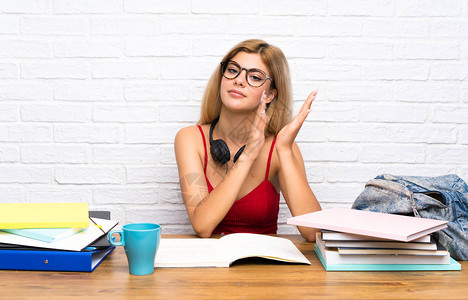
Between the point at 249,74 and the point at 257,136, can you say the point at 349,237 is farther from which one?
the point at 249,74

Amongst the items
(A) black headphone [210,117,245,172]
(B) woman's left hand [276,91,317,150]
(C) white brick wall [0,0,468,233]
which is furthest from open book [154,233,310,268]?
(C) white brick wall [0,0,468,233]

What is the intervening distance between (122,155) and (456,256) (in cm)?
140

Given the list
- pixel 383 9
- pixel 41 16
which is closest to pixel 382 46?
pixel 383 9

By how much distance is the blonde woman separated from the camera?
5.17 feet

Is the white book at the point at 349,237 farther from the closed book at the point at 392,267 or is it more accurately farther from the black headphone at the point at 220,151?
the black headphone at the point at 220,151

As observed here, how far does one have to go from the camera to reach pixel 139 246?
2.97 feet

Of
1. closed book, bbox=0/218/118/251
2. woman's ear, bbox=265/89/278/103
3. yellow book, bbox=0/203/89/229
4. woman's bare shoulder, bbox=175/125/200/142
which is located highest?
woman's ear, bbox=265/89/278/103

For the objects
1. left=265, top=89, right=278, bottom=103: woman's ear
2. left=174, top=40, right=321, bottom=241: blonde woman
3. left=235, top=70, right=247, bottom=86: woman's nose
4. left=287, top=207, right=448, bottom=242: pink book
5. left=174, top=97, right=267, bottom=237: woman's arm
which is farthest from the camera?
left=265, top=89, right=278, bottom=103: woman's ear

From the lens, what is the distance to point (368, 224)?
101 centimetres

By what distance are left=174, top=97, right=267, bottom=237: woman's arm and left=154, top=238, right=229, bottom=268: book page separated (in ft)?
0.73

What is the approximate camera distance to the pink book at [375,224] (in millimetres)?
941

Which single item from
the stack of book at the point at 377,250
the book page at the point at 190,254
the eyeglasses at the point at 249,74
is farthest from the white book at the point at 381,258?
the eyeglasses at the point at 249,74

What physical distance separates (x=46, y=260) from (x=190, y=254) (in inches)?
12.3

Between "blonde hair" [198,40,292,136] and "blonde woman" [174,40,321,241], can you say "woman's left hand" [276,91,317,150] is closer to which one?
"blonde woman" [174,40,321,241]
